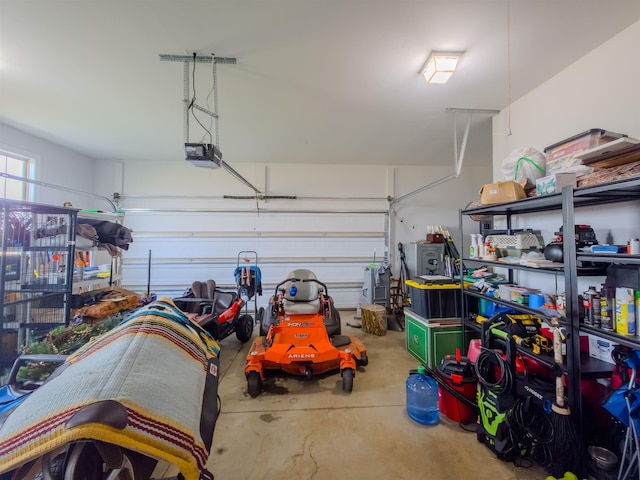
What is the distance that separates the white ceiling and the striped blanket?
226 centimetres

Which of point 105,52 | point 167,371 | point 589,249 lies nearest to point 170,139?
point 105,52

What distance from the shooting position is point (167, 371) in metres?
0.75

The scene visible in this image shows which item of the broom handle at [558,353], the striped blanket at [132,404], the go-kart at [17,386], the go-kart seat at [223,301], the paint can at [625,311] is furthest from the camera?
the go-kart seat at [223,301]

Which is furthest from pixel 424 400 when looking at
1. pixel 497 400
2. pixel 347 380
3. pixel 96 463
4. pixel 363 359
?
pixel 96 463

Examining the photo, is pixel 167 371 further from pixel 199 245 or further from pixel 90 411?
pixel 199 245

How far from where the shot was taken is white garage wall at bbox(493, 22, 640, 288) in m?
1.95

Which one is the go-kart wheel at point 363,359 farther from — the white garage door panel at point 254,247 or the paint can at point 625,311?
the white garage door panel at point 254,247

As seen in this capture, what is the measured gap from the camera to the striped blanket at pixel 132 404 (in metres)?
0.52

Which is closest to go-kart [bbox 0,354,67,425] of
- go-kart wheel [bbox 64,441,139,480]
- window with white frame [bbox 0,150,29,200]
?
go-kart wheel [bbox 64,441,139,480]

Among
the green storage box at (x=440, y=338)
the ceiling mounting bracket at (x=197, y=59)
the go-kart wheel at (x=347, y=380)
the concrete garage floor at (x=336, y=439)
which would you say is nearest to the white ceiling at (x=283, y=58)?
the ceiling mounting bracket at (x=197, y=59)

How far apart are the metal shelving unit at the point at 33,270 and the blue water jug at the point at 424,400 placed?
3464mm

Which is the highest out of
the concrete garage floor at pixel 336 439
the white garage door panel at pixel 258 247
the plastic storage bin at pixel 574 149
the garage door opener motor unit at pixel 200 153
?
the garage door opener motor unit at pixel 200 153

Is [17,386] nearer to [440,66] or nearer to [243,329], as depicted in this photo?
[243,329]

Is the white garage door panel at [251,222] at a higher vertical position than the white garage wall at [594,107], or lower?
lower
